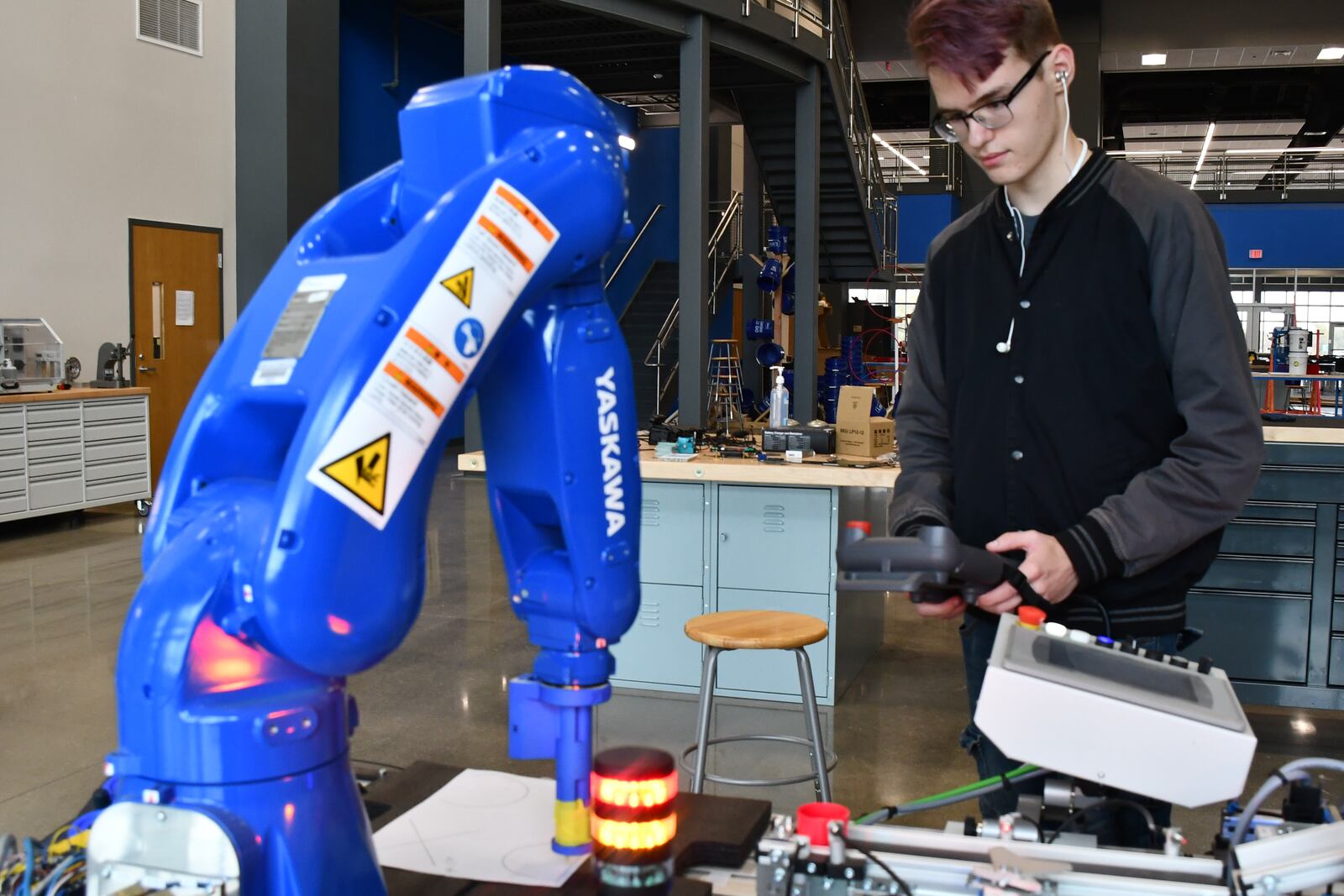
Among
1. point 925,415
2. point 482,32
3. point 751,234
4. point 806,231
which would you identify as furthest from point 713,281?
point 925,415

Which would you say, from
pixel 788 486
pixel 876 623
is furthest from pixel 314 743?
pixel 876 623

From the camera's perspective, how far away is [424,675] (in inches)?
179

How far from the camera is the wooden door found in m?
9.31

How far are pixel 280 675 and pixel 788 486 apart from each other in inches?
136

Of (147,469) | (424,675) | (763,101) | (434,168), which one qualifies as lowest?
(424,675)

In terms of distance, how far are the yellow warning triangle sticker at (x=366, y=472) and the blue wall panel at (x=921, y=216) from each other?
641 inches

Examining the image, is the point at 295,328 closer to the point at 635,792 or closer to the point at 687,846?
the point at 635,792

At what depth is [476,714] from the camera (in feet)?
13.4

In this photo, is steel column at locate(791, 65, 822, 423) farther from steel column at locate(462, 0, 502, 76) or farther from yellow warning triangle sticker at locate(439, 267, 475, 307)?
yellow warning triangle sticker at locate(439, 267, 475, 307)

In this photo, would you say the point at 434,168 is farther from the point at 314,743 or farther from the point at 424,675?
the point at 424,675

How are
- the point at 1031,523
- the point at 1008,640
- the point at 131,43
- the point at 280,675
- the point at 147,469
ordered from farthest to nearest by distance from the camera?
the point at 131,43
the point at 147,469
the point at 1031,523
the point at 1008,640
the point at 280,675

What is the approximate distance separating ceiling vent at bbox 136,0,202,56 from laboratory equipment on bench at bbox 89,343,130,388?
258cm

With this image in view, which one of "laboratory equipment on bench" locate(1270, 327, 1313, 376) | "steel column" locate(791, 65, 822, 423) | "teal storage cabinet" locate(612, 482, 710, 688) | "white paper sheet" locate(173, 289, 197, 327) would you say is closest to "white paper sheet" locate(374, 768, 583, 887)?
"teal storage cabinet" locate(612, 482, 710, 688)

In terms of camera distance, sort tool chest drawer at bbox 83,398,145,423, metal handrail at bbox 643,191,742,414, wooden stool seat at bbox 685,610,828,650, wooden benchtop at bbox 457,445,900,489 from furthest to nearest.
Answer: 1. metal handrail at bbox 643,191,742,414
2. tool chest drawer at bbox 83,398,145,423
3. wooden benchtop at bbox 457,445,900,489
4. wooden stool seat at bbox 685,610,828,650
